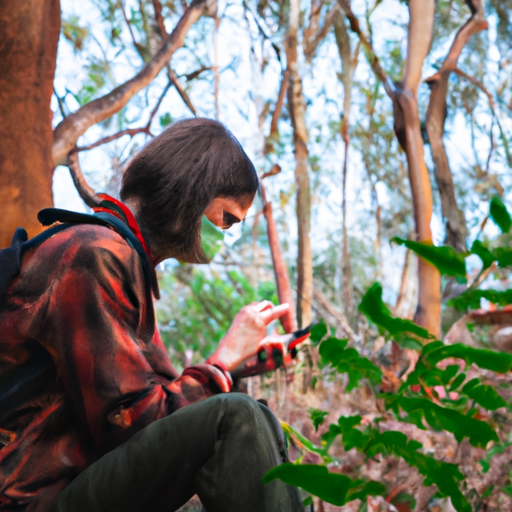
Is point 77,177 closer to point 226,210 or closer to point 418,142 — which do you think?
point 226,210

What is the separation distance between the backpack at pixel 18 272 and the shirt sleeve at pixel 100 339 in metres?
0.02

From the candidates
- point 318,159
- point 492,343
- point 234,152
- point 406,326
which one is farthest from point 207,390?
point 318,159

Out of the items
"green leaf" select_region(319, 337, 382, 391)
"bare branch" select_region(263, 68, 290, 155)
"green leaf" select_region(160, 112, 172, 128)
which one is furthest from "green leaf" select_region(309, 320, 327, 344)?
"bare branch" select_region(263, 68, 290, 155)

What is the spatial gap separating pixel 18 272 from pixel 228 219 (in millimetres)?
343

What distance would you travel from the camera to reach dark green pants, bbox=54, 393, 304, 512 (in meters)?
0.59

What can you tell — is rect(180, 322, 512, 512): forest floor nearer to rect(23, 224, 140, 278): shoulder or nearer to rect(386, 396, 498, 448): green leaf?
rect(386, 396, 498, 448): green leaf

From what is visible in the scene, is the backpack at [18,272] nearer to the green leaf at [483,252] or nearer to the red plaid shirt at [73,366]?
the red plaid shirt at [73,366]

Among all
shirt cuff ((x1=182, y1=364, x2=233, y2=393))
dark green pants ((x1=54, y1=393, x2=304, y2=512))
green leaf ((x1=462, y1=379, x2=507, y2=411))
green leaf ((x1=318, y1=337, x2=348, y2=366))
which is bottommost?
dark green pants ((x1=54, y1=393, x2=304, y2=512))

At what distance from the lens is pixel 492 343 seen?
1.98 metres

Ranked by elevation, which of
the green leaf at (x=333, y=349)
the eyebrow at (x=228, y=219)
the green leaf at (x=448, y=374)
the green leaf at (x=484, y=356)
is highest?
the eyebrow at (x=228, y=219)

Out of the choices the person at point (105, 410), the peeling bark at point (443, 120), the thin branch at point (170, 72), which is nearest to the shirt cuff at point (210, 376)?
the person at point (105, 410)

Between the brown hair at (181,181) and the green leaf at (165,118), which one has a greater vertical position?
the green leaf at (165,118)

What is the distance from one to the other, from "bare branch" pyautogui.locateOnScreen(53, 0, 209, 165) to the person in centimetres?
106

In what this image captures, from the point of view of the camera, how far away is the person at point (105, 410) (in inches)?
23.3
